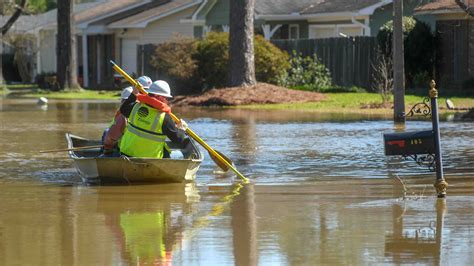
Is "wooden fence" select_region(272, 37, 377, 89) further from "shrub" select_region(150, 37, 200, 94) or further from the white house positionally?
the white house

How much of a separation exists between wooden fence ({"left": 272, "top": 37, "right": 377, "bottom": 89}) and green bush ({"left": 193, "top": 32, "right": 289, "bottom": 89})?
7.74 feet

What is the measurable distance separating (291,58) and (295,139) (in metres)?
17.6

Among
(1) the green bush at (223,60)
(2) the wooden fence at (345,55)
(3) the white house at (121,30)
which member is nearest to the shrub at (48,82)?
(3) the white house at (121,30)

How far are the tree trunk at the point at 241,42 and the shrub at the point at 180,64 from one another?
9.24 ft

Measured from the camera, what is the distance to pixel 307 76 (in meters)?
37.5

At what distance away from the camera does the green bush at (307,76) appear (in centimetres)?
3694

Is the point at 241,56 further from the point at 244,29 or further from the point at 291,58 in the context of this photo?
the point at 291,58

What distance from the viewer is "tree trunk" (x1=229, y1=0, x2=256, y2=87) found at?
113ft

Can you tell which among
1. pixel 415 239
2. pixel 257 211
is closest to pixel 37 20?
pixel 257 211

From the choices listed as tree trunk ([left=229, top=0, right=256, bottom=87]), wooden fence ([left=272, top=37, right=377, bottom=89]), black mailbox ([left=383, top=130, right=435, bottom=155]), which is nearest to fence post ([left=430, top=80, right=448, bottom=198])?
black mailbox ([left=383, top=130, right=435, bottom=155])

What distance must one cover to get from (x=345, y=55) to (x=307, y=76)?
1.77 m

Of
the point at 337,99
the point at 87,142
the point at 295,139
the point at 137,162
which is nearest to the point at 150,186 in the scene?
the point at 137,162

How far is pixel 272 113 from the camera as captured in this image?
29.7 meters

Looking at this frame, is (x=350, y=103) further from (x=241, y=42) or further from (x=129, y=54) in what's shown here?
(x=129, y=54)
